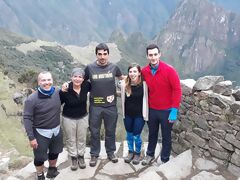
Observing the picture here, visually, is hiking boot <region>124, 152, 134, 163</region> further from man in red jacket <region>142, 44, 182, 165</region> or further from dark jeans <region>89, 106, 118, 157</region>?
man in red jacket <region>142, 44, 182, 165</region>

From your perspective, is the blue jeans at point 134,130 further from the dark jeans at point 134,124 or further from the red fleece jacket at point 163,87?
the red fleece jacket at point 163,87

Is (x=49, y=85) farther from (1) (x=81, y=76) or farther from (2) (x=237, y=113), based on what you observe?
(2) (x=237, y=113)

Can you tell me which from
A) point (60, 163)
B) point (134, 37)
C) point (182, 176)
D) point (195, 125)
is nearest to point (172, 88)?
point (195, 125)

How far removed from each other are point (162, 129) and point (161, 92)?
70 cm

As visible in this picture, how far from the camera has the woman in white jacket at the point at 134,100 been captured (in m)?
6.17

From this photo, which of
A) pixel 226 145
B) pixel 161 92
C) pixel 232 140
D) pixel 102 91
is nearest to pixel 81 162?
pixel 102 91

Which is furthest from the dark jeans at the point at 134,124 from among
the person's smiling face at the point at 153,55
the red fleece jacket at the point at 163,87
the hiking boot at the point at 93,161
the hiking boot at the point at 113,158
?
the person's smiling face at the point at 153,55

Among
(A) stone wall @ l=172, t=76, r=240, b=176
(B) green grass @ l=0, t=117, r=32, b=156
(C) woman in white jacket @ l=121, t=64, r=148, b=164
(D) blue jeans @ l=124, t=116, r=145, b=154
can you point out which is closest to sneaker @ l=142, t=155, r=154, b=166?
(D) blue jeans @ l=124, t=116, r=145, b=154

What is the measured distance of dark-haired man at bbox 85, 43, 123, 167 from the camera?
612cm

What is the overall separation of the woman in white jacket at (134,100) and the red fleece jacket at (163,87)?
120 mm

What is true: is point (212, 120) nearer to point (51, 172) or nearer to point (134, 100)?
point (134, 100)

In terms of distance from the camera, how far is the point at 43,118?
5.60 m

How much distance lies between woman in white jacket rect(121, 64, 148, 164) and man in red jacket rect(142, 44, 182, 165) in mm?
107

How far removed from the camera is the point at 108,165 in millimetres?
6746
